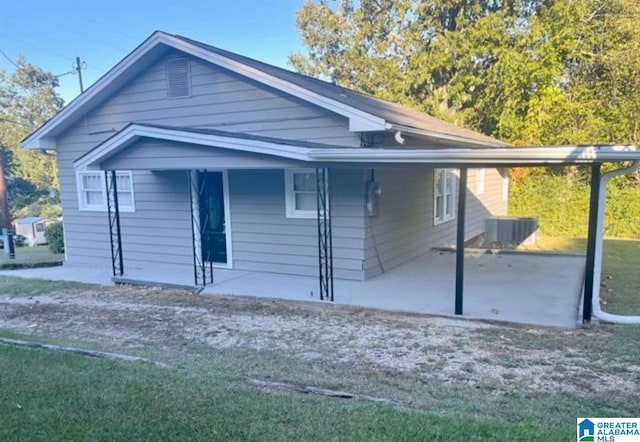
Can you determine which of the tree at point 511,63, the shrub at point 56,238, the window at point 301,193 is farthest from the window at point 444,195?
the shrub at point 56,238

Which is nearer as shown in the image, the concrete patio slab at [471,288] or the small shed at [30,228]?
the concrete patio slab at [471,288]

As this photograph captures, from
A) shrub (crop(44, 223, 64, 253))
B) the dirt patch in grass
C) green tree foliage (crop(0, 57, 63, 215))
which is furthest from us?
green tree foliage (crop(0, 57, 63, 215))

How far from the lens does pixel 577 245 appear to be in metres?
13.3

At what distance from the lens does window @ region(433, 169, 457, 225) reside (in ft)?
38.4

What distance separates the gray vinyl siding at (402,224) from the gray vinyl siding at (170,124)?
0.75 m

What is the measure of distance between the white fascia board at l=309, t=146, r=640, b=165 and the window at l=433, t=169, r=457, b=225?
18.5ft

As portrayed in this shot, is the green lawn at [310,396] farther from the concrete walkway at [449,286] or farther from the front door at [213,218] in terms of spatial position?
the front door at [213,218]

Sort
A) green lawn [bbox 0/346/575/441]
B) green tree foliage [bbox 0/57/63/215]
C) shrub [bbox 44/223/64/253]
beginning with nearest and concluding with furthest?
green lawn [bbox 0/346/575/441] → shrub [bbox 44/223/64/253] → green tree foliage [bbox 0/57/63/215]

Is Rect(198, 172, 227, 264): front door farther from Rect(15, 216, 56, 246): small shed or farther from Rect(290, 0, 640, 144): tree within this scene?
Rect(15, 216, 56, 246): small shed

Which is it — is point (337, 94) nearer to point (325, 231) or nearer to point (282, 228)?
point (282, 228)

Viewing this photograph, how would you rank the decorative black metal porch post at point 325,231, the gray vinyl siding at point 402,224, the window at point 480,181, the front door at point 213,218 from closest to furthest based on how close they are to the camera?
the decorative black metal porch post at point 325,231
the gray vinyl siding at point 402,224
the front door at point 213,218
the window at point 480,181

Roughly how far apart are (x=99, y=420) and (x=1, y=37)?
30359mm

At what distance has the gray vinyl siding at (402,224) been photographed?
848cm

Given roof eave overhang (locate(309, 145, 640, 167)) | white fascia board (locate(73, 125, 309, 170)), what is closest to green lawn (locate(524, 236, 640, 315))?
roof eave overhang (locate(309, 145, 640, 167))
